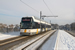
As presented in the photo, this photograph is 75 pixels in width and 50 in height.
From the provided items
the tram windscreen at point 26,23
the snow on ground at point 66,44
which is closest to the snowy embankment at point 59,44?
the snow on ground at point 66,44

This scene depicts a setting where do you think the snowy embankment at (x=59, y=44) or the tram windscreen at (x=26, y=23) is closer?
the snowy embankment at (x=59, y=44)

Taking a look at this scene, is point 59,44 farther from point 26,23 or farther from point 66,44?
point 26,23

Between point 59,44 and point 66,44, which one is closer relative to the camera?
point 59,44

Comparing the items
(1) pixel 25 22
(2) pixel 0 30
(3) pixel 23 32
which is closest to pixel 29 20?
(1) pixel 25 22

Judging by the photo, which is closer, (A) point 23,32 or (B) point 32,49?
(B) point 32,49

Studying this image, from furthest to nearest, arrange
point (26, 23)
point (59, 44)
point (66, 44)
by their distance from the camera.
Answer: point (26, 23) < point (66, 44) < point (59, 44)

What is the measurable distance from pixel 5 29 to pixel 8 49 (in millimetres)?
17199

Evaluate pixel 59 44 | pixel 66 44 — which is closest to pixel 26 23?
pixel 59 44

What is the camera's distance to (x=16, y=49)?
7.16 meters

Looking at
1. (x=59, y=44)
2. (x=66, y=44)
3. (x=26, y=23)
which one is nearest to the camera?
(x=59, y=44)

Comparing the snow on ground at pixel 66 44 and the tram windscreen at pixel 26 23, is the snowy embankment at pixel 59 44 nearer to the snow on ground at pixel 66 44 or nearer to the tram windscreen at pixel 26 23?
the snow on ground at pixel 66 44

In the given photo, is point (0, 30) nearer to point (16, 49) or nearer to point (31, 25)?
point (31, 25)

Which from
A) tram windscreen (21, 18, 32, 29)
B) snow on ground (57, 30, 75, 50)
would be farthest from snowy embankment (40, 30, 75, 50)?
tram windscreen (21, 18, 32, 29)

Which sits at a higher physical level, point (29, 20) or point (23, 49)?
point (29, 20)
